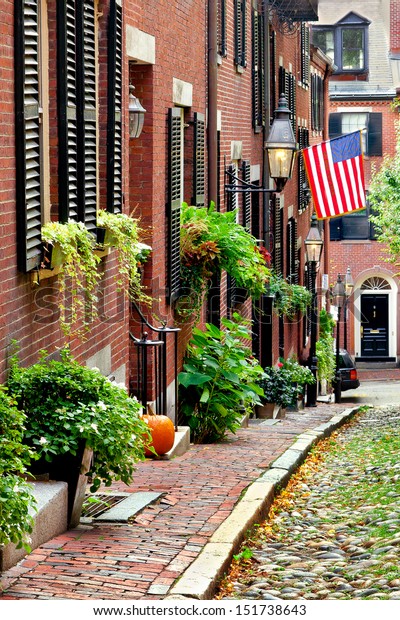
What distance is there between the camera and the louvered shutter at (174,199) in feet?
39.0

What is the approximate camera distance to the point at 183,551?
662cm

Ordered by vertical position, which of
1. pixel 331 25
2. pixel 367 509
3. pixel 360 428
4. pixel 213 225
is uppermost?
pixel 331 25

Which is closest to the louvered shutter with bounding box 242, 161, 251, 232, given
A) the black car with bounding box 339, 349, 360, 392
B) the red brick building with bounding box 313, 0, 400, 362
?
the black car with bounding box 339, 349, 360, 392

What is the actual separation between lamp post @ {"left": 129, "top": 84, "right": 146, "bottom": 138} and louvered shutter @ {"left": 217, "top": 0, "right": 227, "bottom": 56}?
515cm

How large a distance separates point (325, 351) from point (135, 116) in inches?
779

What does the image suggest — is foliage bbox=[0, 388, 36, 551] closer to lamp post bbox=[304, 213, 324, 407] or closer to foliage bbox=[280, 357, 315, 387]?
foliage bbox=[280, 357, 315, 387]

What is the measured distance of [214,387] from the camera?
1269 cm

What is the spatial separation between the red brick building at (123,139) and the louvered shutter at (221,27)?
0.10ft

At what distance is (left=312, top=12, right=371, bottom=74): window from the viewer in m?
41.9

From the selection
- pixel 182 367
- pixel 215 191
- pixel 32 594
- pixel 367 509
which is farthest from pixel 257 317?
pixel 32 594

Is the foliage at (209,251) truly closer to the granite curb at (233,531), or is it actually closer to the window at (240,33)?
the granite curb at (233,531)

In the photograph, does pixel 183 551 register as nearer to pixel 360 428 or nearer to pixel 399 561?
pixel 399 561

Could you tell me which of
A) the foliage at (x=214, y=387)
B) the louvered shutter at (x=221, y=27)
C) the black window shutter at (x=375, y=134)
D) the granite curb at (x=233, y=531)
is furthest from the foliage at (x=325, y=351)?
the granite curb at (x=233, y=531)

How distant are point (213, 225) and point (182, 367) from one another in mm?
1684
